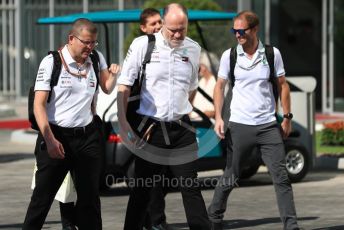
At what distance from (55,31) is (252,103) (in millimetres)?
19630

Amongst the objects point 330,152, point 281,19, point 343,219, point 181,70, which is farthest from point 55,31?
point 181,70

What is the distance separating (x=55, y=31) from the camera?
28.2 metres

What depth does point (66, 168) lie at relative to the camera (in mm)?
7699

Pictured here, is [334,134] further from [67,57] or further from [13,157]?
[67,57]

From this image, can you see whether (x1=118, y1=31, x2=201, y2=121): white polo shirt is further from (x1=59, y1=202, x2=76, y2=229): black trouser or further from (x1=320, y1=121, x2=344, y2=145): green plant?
(x1=320, y1=121, x2=344, y2=145): green plant

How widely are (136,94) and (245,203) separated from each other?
3848 mm

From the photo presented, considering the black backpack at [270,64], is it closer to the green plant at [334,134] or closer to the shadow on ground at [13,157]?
the shadow on ground at [13,157]

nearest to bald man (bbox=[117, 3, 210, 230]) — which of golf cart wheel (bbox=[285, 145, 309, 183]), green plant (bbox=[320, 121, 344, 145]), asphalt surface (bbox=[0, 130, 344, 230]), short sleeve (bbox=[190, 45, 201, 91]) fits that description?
short sleeve (bbox=[190, 45, 201, 91])

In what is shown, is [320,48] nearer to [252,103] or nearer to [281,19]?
[281,19]

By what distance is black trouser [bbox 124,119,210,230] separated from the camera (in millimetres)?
7758

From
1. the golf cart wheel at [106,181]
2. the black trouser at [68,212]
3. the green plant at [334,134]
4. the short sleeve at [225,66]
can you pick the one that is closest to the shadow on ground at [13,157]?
the golf cart wheel at [106,181]

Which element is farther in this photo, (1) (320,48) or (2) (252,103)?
(1) (320,48)

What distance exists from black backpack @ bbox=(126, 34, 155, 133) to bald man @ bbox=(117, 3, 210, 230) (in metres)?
0.03

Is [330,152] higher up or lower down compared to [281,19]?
lower down
